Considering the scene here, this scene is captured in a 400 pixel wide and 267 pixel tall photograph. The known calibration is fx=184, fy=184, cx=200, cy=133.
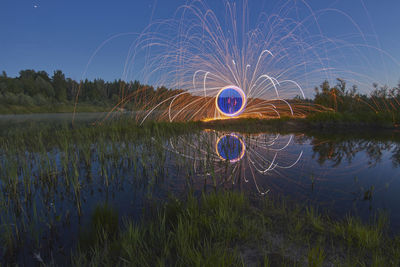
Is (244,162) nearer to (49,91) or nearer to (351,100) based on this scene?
(351,100)

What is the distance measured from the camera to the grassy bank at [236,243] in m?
2.38

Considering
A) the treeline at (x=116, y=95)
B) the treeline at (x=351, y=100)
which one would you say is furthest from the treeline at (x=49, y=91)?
the treeline at (x=351, y=100)

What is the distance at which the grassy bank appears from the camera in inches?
93.9

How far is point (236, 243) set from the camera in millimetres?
2799

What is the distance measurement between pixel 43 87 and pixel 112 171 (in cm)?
9199

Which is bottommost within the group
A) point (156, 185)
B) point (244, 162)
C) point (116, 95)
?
point (156, 185)

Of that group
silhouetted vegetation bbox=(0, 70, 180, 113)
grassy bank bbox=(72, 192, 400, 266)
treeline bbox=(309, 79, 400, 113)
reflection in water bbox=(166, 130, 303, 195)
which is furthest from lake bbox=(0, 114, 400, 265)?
silhouetted vegetation bbox=(0, 70, 180, 113)

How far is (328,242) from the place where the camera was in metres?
2.87

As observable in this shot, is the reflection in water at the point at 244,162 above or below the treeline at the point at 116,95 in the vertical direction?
below

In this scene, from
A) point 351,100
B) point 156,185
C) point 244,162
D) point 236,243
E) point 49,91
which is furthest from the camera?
point 49,91

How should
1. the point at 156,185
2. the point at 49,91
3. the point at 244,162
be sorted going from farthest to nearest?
the point at 49,91 → the point at 244,162 → the point at 156,185

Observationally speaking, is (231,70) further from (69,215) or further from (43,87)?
(43,87)

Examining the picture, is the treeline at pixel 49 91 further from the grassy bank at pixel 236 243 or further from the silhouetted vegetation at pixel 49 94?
the grassy bank at pixel 236 243

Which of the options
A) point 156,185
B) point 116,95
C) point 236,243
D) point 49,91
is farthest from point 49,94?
point 236,243
